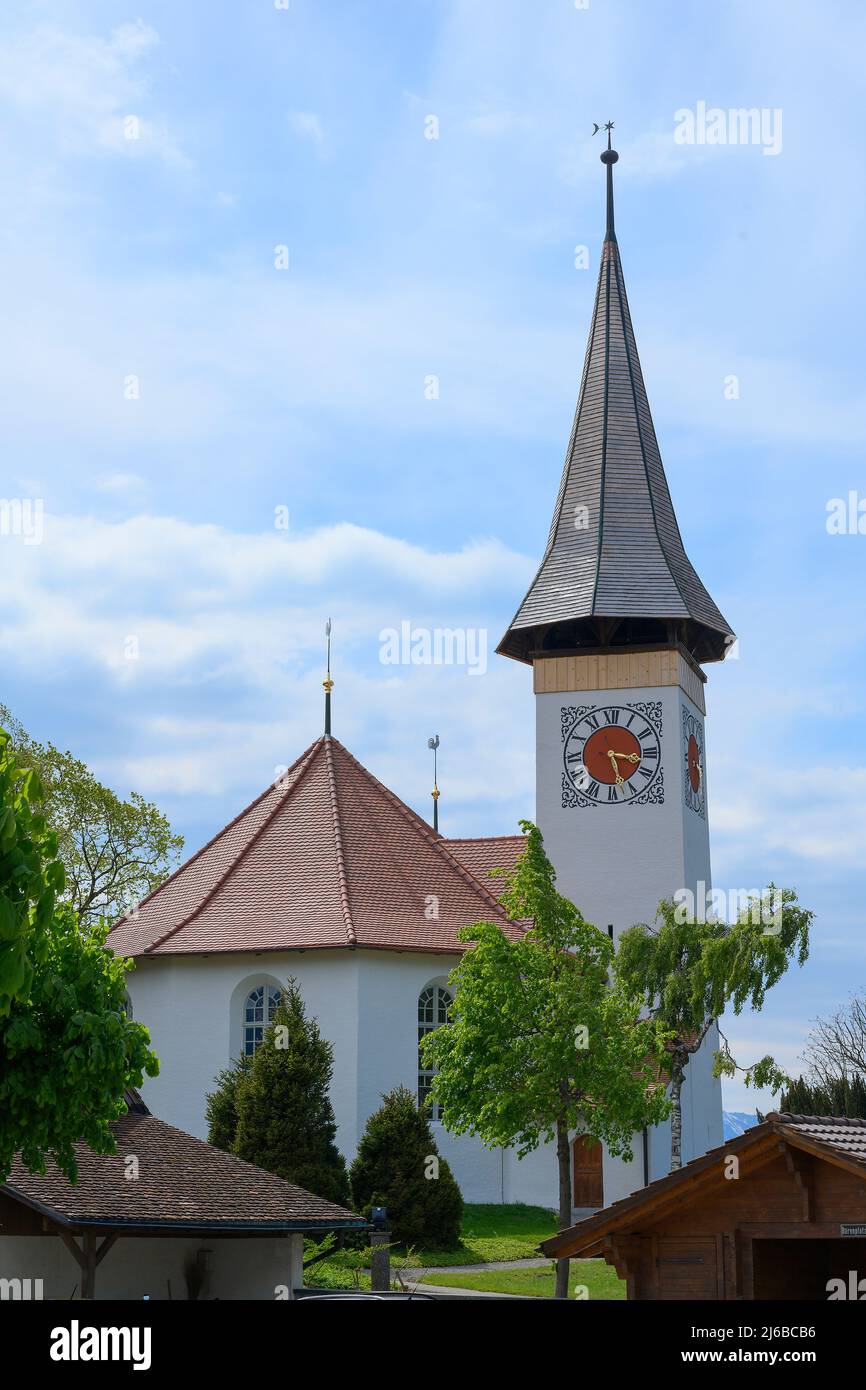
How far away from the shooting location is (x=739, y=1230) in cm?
1479

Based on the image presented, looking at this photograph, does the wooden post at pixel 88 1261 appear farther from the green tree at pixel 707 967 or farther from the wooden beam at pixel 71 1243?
the green tree at pixel 707 967

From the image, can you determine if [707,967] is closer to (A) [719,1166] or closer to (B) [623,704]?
(B) [623,704]

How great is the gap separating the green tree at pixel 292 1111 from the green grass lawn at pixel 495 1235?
7.68ft

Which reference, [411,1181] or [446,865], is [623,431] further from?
[411,1181]

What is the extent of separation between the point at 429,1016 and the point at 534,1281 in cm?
1035

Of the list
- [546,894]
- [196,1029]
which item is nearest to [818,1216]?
[546,894]

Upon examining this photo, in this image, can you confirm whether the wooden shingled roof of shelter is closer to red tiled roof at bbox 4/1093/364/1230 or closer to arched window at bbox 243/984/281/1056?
red tiled roof at bbox 4/1093/364/1230

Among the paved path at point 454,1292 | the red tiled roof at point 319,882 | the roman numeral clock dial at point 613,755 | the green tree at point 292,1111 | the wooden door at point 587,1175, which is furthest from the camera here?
the roman numeral clock dial at point 613,755

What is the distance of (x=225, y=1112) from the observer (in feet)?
108

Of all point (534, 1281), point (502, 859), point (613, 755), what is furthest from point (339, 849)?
point (534, 1281)

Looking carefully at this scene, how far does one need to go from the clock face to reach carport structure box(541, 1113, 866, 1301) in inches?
1024

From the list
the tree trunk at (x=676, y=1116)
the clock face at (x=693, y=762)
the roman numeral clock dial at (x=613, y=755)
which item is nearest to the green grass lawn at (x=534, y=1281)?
the tree trunk at (x=676, y=1116)

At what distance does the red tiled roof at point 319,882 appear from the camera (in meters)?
37.1
